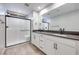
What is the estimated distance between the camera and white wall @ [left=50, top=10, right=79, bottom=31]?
5.75 feet

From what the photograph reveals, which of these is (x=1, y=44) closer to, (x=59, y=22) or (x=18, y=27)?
(x=18, y=27)

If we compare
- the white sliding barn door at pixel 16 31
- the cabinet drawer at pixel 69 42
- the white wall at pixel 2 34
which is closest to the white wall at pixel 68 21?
the cabinet drawer at pixel 69 42

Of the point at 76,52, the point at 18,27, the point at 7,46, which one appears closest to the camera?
the point at 76,52

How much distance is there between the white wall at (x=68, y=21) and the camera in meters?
1.75

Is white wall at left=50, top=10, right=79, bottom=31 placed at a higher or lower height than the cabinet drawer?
higher

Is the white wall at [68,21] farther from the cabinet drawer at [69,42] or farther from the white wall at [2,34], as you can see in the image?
the white wall at [2,34]

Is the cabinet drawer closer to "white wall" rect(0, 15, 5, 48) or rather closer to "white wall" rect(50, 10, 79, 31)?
"white wall" rect(50, 10, 79, 31)

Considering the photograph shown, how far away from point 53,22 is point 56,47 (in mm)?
1081

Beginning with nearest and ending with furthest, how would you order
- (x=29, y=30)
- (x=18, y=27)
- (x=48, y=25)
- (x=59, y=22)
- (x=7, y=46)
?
(x=59, y=22), (x=48, y=25), (x=7, y=46), (x=18, y=27), (x=29, y=30)

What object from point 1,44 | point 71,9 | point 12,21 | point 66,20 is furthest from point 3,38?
point 71,9

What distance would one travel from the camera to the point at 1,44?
2.70 metres

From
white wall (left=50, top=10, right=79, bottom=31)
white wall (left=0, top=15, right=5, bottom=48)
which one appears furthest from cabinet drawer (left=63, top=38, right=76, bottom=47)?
white wall (left=0, top=15, right=5, bottom=48)

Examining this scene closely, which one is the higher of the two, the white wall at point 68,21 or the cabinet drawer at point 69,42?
the white wall at point 68,21

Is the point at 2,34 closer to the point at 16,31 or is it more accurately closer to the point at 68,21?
the point at 16,31
